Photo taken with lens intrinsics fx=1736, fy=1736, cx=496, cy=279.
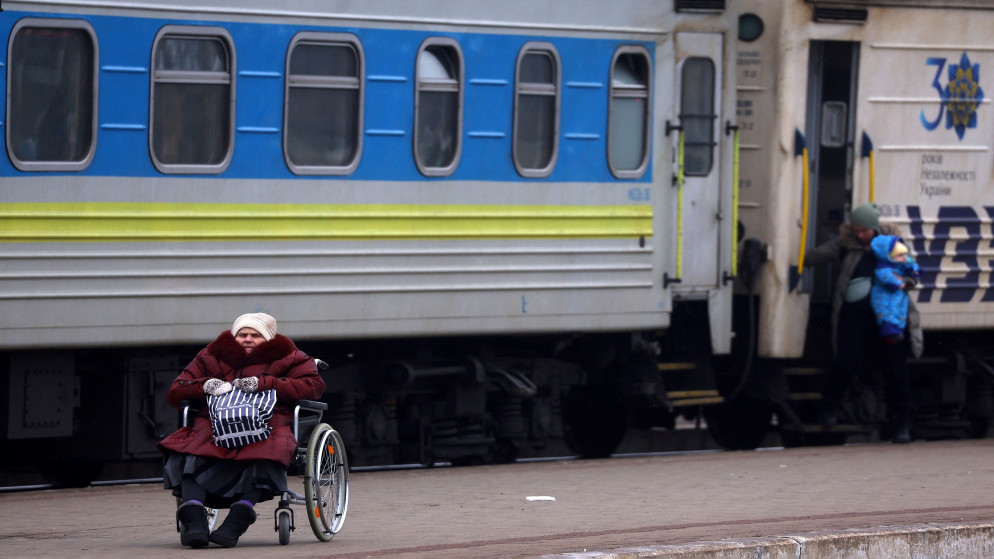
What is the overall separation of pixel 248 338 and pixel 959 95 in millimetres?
7728

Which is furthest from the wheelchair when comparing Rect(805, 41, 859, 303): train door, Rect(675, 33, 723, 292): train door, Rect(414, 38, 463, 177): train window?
Rect(805, 41, 859, 303): train door

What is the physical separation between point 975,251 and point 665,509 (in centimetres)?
540

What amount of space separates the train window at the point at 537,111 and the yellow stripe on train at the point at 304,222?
343 millimetres

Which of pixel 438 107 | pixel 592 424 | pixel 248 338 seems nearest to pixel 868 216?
pixel 592 424

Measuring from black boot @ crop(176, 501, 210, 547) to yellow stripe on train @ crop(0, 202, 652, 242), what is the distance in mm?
3211

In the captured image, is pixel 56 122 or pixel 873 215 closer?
pixel 56 122

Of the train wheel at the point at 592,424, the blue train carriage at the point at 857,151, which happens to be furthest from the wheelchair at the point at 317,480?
the blue train carriage at the point at 857,151

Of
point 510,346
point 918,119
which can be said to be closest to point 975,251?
point 918,119

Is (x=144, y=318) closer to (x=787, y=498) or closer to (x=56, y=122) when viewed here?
(x=56, y=122)

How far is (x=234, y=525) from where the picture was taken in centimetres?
777

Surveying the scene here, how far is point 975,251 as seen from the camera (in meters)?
13.9

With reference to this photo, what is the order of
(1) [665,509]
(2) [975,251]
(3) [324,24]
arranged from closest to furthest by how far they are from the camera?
1. (1) [665,509]
2. (3) [324,24]
3. (2) [975,251]

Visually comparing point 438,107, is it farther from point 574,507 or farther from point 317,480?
point 317,480

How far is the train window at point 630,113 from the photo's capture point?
12586 mm
